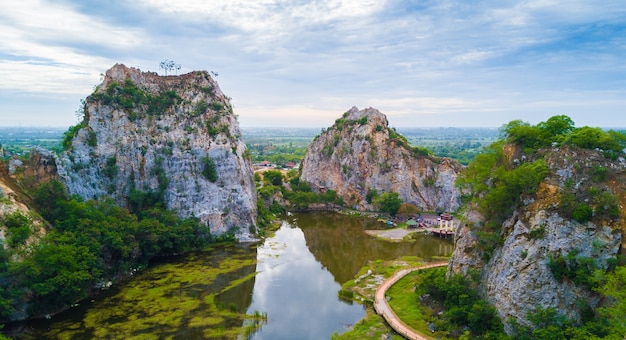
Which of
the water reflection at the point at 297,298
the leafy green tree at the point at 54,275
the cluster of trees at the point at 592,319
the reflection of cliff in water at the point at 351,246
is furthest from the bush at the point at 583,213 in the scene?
the leafy green tree at the point at 54,275

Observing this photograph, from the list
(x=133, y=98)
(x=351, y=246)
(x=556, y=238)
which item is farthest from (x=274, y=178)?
(x=556, y=238)

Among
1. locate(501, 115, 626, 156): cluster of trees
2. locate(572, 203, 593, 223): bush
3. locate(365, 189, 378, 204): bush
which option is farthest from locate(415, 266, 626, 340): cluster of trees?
locate(365, 189, 378, 204): bush

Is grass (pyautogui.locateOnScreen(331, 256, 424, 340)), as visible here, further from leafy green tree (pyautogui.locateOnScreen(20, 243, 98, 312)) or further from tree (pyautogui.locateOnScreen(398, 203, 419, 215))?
tree (pyautogui.locateOnScreen(398, 203, 419, 215))

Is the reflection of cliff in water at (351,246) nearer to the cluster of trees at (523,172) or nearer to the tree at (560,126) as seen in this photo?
the cluster of trees at (523,172)

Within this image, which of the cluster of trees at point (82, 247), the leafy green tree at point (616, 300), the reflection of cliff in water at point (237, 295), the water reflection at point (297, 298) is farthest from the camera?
the reflection of cliff in water at point (237, 295)

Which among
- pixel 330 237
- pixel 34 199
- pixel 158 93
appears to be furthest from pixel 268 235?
pixel 34 199

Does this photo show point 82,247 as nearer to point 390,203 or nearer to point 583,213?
point 583,213
